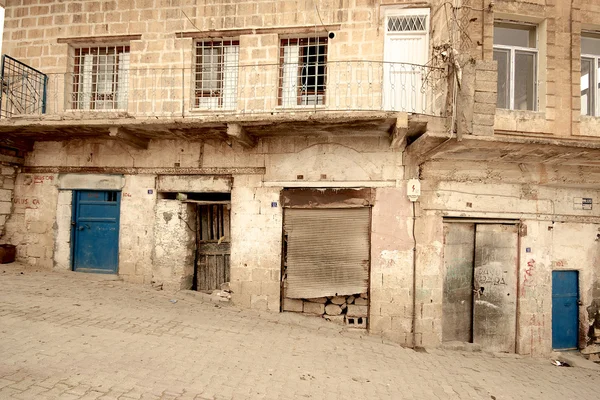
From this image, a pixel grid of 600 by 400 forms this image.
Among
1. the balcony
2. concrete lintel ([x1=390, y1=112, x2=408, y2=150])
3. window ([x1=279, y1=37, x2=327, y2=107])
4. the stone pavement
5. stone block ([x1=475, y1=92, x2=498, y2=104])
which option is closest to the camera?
the stone pavement

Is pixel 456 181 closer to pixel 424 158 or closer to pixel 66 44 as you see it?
pixel 424 158

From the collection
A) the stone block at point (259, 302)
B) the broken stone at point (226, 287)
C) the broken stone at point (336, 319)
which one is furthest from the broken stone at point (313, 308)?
the broken stone at point (226, 287)

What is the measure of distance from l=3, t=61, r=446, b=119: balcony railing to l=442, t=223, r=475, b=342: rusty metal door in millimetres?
2652

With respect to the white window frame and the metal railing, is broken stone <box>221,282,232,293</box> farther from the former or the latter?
the white window frame

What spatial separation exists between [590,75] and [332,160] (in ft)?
20.0

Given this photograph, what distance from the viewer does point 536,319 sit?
7.00 meters

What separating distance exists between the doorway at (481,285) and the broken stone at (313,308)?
8.49 feet

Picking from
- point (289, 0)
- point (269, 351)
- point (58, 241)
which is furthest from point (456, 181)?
point (58, 241)

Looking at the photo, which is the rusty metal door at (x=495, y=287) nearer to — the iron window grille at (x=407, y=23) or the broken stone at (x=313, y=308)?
the broken stone at (x=313, y=308)

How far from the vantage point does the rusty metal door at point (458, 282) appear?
23.1 ft

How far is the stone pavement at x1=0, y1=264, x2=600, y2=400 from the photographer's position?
155 inches

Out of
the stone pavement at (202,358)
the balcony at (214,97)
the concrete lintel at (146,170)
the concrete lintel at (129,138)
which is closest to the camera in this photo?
the stone pavement at (202,358)

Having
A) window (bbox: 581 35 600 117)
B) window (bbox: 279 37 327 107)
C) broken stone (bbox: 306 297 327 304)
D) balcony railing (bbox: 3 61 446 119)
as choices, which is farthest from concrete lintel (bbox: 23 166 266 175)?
window (bbox: 581 35 600 117)

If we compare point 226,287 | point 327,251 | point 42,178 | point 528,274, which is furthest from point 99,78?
point 528,274
